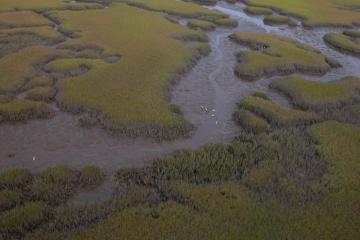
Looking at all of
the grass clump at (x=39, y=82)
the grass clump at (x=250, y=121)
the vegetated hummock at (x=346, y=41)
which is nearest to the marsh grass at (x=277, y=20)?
the vegetated hummock at (x=346, y=41)

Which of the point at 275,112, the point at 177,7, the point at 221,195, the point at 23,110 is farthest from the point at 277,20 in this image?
the point at 221,195

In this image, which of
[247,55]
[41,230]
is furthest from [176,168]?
[247,55]

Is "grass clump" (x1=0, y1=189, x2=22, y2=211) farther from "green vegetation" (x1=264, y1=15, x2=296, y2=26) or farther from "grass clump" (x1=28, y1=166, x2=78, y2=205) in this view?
"green vegetation" (x1=264, y1=15, x2=296, y2=26)

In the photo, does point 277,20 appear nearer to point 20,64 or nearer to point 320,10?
point 320,10

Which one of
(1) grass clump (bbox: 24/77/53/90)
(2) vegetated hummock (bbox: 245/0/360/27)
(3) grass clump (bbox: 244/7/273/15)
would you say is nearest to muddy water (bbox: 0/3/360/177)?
(1) grass clump (bbox: 24/77/53/90)

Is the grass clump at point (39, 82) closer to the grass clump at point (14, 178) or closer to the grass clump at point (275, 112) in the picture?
the grass clump at point (14, 178)

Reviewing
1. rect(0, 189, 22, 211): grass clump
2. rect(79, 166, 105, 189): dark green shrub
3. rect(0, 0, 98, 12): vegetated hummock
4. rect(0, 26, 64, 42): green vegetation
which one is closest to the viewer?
→ rect(0, 189, 22, 211): grass clump

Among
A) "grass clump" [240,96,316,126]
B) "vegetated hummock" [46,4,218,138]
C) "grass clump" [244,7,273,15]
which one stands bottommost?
"vegetated hummock" [46,4,218,138]
